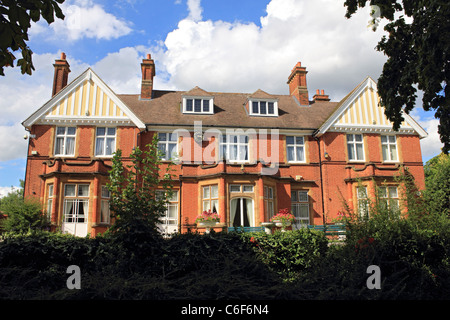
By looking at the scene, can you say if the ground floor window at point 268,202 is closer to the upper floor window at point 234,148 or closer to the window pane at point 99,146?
the upper floor window at point 234,148

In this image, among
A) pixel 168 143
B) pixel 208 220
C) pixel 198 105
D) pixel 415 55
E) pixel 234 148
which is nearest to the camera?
pixel 415 55

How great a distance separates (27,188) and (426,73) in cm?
→ 1945

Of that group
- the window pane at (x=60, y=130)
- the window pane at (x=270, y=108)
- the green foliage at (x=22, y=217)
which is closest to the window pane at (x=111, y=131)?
the window pane at (x=60, y=130)

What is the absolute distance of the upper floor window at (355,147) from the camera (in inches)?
858

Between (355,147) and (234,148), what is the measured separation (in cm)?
777

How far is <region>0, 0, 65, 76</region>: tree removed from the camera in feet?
12.5

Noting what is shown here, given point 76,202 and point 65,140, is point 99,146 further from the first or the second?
point 76,202

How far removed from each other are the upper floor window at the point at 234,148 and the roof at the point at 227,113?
0.81 meters

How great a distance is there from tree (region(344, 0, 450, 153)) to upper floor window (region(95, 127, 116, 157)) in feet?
49.0

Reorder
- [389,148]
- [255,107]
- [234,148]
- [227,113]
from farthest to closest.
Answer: [255,107], [227,113], [389,148], [234,148]

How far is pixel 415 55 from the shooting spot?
31.5 ft

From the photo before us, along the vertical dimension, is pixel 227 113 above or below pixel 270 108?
below

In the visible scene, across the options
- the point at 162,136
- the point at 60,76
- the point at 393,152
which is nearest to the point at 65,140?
the point at 60,76

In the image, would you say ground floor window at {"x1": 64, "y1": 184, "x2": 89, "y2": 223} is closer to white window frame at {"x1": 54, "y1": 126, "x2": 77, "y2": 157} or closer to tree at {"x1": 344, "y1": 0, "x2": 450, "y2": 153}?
white window frame at {"x1": 54, "y1": 126, "x2": 77, "y2": 157}
